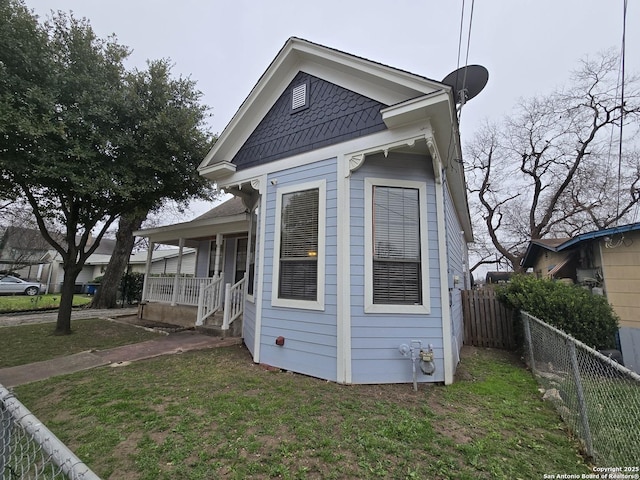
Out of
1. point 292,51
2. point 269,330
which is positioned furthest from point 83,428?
point 292,51

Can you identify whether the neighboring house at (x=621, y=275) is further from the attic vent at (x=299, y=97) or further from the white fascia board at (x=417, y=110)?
the attic vent at (x=299, y=97)

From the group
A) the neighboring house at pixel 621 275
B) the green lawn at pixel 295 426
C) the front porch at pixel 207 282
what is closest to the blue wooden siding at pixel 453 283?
the green lawn at pixel 295 426

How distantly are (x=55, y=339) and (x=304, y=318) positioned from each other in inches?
277

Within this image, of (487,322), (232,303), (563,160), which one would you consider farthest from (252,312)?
(563,160)

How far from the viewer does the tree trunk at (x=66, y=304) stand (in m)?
8.02

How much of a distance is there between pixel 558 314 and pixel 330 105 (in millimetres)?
6157

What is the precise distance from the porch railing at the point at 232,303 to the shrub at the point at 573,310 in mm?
6647

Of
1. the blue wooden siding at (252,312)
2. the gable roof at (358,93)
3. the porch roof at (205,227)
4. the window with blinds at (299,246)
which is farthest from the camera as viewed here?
the porch roof at (205,227)

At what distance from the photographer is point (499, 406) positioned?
368 centimetres

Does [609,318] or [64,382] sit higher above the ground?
[609,318]

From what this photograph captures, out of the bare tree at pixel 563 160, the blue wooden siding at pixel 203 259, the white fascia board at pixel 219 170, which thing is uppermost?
the bare tree at pixel 563 160

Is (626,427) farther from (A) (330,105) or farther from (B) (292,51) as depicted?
(B) (292,51)

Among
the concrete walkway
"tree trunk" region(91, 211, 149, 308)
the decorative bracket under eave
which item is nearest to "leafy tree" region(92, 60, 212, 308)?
the concrete walkway

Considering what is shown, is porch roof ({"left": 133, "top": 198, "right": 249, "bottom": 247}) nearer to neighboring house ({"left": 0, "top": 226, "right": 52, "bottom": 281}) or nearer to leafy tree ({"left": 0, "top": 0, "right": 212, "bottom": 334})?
leafy tree ({"left": 0, "top": 0, "right": 212, "bottom": 334})
